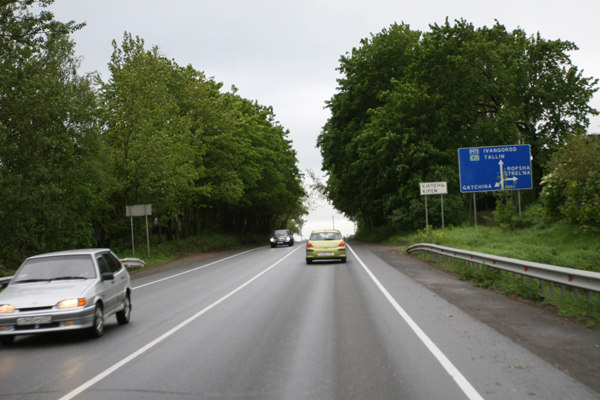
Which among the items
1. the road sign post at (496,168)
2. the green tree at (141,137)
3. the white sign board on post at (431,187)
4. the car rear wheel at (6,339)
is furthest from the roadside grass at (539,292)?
the green tree at (141,137)

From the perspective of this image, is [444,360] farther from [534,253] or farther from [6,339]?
[534,253]

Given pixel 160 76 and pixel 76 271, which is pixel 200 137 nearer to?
pixel 160 76

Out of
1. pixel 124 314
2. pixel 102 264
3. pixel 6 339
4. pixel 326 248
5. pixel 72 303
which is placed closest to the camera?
pixel 72 303

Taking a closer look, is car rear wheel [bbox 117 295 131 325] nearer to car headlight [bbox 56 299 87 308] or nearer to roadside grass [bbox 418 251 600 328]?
car headlight [bbox 56 299 87 308]

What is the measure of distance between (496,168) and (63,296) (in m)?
22.3

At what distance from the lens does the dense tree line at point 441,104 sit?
3544 cm

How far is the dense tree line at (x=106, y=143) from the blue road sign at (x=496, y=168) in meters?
15.6

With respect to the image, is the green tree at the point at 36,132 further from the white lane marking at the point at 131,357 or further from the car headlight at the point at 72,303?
the car headlight at the point at 72,303

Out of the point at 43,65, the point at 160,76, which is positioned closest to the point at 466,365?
the point at 43,65

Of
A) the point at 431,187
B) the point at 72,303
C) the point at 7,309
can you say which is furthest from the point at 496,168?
the point at 7,309

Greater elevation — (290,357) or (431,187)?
(431,187)

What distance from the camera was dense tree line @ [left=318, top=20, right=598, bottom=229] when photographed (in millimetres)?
35438

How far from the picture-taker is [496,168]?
1021 inches

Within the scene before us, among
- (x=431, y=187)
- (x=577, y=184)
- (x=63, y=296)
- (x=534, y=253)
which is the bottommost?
(x=534, y=253)
